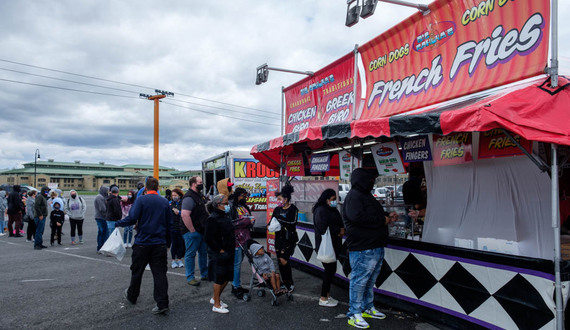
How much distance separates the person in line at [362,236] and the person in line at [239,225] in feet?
5.56

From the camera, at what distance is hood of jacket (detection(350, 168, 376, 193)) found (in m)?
4.56

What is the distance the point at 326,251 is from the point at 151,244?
2.47m

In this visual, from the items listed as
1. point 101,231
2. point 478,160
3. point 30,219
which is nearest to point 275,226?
point 478,160

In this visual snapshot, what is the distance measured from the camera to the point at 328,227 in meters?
5.24

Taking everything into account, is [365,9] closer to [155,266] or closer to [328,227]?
A: [328,227]

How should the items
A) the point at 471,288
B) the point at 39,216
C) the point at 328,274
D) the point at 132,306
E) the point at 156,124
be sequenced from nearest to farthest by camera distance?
1. the point at 471,288
2. the point at 328,274
3. the point at 132,306
4. the point at 39,216
5. the point at 156,124

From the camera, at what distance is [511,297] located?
374 centimetres

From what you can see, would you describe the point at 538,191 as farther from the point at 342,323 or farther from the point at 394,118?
the point at 342,323

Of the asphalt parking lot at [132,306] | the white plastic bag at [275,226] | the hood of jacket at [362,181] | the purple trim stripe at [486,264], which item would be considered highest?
the hood of jacket at [362,181]

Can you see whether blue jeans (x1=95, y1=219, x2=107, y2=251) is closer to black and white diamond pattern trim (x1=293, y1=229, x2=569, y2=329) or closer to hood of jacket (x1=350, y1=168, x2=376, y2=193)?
black and white diamond pattern trim (x1=293, y1=229, x2=569, y2=329)

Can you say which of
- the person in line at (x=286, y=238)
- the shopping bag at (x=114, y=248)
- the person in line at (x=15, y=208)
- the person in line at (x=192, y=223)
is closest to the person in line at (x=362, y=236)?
the person in line at (x=286, y=238)

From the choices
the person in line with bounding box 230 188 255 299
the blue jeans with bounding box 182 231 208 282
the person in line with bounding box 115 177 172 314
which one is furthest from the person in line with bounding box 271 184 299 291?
the person in line with bounding box 115 177 172 314

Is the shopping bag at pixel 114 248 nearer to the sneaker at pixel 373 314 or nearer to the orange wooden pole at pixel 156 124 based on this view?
the sneaker at pixel 373 314

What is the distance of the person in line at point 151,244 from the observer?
5.05 meters
